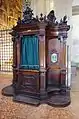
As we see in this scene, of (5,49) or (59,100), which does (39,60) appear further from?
(5,49)

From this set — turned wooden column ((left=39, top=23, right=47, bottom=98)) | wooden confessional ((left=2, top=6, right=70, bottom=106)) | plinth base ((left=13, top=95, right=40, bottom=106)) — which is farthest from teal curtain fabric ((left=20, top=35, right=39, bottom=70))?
plinth base ((left=13, top=95, right=40, bottom=106))

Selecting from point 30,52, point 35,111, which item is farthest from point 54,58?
point 35,111

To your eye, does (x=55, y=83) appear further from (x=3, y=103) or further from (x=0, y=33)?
(x=0, y=33)

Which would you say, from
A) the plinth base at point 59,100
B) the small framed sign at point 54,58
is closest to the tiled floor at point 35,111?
the plinth base at point 59,100

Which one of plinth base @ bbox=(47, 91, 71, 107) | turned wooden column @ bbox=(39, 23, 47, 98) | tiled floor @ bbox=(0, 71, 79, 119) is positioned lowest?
tiled floor @ bbox=(0, 71, 79, 119)

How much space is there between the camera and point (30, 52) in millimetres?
4305

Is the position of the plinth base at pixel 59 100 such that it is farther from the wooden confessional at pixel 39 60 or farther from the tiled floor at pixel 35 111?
the tiled floor at pixel 35 111

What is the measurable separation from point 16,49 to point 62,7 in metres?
1.98

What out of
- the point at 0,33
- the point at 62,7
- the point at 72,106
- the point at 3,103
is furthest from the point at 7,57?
the point at 72,106

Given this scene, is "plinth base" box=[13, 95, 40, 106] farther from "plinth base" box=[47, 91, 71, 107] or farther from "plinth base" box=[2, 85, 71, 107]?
"plinth base" box=[47, 91, 71, 107]

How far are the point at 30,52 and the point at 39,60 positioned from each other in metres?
0.30

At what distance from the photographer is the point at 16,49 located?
4578mm

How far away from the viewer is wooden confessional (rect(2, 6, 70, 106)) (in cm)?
415

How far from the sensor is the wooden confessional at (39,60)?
4.15 metres
